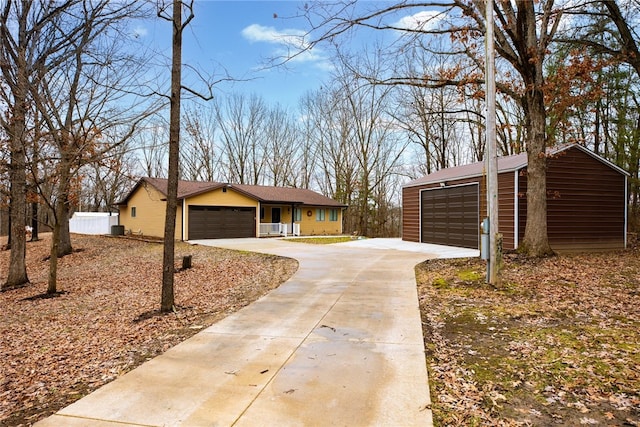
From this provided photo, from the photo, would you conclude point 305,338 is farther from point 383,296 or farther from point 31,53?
point 31,53

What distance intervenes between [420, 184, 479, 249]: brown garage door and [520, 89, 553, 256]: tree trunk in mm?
4220

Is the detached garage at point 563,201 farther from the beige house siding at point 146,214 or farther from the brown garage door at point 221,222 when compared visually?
the beige house siding at point 146,214

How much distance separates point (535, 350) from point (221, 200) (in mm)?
20344

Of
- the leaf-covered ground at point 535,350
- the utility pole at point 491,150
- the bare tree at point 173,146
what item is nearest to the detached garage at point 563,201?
the leaf-covered ground at point 535,350

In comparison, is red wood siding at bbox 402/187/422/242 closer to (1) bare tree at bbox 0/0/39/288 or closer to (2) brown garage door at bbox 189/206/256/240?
(2) brown garage door at bbox 189/206/256/240

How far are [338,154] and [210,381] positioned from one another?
29552 mm

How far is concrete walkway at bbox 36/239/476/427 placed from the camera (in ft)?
9.32

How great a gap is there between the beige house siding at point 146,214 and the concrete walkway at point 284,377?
17.7 metres

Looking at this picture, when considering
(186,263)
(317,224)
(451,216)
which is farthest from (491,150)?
(317,224)

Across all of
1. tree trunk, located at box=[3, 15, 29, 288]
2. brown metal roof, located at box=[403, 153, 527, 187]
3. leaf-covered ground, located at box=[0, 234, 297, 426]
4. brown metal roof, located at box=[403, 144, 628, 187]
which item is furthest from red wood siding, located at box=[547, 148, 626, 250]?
tree trunk, located at box=[3, 15, 29, 288]

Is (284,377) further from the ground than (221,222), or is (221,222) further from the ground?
(221,222)

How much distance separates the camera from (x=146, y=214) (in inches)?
966

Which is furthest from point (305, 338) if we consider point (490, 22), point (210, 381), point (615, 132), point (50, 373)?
point (615, 132)

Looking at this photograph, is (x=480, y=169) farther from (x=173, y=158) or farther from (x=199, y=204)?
(x=199, y=204)
